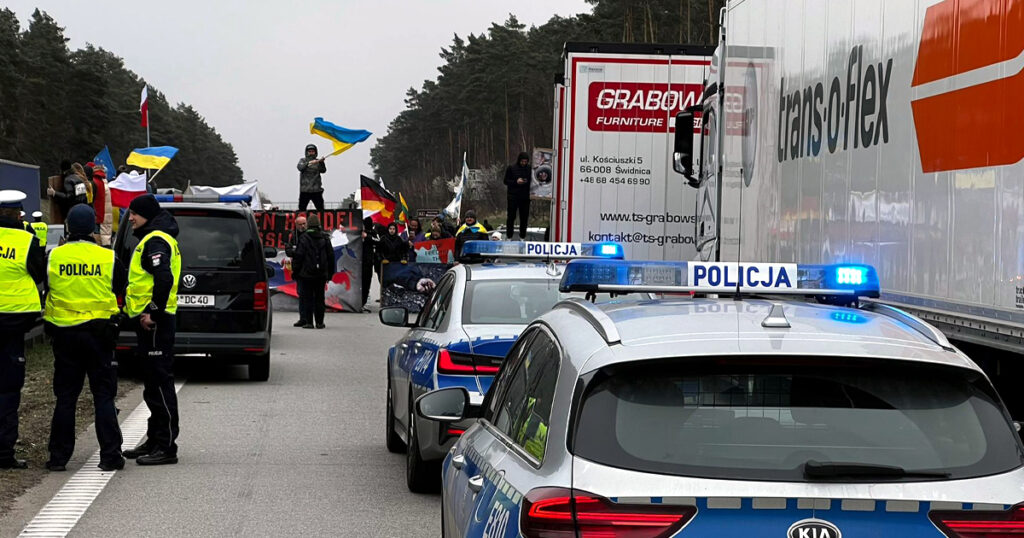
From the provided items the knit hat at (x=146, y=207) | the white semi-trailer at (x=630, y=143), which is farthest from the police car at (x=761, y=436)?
the white semi-trailer at (x=630, y=143)

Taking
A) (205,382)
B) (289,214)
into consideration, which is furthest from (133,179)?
(205,382)

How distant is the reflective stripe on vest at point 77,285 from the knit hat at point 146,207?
0.52 meters

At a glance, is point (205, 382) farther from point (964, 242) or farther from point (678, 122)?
point (964, 242)

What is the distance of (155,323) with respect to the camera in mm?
10523

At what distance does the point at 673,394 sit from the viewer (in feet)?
12.4

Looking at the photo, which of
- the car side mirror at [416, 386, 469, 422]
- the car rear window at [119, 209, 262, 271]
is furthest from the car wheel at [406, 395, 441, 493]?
the car rear window at [119, 209, 262, 271]

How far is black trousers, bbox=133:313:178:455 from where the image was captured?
34.7ft

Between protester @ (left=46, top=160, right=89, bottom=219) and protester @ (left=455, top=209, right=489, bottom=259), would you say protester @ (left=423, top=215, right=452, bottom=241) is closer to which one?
protester @ (left=455, top=209, right=489, bottom=259)

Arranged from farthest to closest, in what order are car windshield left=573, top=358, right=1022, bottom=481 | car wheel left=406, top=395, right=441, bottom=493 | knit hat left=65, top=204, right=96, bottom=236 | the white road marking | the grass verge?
knit hat left=65, top=204, right=96, bottom=236
the grass verge
car wheel left=406, top=395, right=441, bottom=493
the white road marking
car windshield left=573, top=358, right=1022, bottom=481

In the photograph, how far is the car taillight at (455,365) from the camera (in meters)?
8.82

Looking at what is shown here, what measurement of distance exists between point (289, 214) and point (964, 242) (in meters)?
24.0

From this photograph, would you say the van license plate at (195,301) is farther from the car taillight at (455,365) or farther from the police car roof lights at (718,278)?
the police car roof lights at (718,278)

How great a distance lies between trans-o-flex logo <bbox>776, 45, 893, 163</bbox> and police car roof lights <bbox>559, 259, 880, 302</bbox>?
3193mm

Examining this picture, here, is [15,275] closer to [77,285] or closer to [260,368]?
[77,285]
